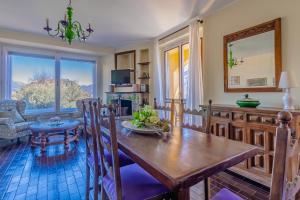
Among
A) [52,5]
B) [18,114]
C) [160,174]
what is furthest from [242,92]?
[18,114]

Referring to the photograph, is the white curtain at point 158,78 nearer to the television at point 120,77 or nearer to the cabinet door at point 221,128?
the television at point 120,77

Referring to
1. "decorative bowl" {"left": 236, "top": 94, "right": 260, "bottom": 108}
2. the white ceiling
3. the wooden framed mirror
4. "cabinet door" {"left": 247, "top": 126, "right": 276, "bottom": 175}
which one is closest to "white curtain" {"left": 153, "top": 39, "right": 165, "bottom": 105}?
the white ceiling

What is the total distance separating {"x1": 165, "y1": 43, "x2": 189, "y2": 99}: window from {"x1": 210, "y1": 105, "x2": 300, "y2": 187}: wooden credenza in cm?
163

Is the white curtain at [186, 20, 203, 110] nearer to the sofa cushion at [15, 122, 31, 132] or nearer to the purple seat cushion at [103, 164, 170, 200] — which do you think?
the purple seat cushion at [103, 164, 170, 200]

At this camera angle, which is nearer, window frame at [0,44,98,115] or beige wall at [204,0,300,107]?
beige wall at [204,0,300,107]

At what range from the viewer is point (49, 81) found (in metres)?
5.21

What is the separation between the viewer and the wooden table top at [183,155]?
33.7 inches

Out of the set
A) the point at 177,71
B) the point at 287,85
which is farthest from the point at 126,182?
the point at 177,71

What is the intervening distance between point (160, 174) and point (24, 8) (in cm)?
373

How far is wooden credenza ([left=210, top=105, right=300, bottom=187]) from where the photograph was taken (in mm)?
2018

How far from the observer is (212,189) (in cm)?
212

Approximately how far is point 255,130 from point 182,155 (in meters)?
1.57

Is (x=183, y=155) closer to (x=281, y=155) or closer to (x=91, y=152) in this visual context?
(x=281, y=155)

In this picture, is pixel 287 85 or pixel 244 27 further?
pixel 244 27
